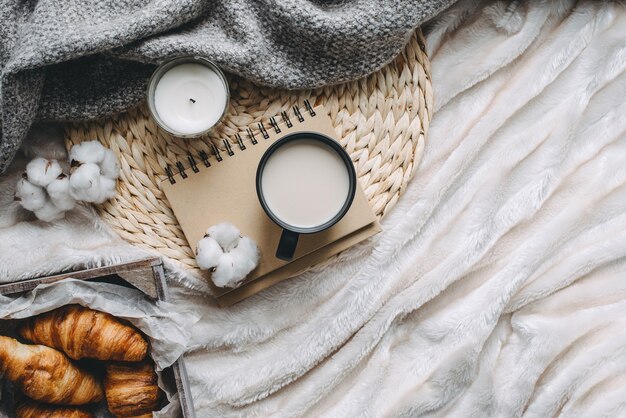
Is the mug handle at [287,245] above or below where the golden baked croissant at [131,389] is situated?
above

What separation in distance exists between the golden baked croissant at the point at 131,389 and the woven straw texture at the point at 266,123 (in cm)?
13

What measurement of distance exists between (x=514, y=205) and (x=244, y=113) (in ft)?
1.14

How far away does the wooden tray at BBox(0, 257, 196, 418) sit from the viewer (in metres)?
0.69

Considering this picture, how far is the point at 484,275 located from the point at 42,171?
Result: 1.76 ft

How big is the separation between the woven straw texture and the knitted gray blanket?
3cm

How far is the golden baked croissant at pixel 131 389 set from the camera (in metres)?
0.69

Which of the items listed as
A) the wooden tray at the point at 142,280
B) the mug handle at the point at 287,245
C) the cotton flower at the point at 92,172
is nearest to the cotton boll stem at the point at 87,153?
the cotton flower at the point at 92,172

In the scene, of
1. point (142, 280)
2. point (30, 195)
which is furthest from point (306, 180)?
point (30, 195)

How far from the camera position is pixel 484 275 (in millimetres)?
815

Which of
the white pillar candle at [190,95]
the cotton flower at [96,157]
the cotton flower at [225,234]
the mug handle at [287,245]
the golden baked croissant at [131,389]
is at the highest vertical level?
the white pillar candle at [190,95]

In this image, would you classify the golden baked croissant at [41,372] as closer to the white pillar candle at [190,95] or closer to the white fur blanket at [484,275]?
the white fur blanket at [484,275]

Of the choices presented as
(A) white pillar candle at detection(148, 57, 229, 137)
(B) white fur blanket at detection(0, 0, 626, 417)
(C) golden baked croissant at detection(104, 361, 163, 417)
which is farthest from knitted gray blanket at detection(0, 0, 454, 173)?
(C) golden baked croissant at detection(104, 361, 163, 417)

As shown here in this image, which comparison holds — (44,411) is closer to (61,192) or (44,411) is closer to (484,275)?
(61,192)

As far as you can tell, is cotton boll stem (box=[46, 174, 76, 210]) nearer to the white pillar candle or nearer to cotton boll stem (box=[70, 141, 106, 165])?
cotton boll stem (box=[70, 141, 106, 165])
